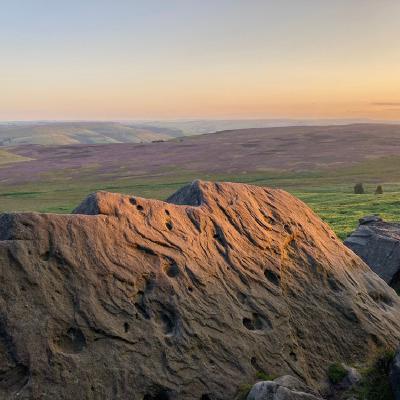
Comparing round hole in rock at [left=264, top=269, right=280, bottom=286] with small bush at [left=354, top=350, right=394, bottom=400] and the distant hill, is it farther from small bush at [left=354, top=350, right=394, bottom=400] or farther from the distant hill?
the distant hill

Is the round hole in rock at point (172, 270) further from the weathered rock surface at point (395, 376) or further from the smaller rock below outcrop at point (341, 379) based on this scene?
the weathered rock surface at point (395, 376)

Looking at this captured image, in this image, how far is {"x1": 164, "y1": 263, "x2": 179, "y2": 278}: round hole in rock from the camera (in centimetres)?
1758

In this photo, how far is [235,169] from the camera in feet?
350

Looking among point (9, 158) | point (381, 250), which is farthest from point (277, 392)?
point (9, 158)

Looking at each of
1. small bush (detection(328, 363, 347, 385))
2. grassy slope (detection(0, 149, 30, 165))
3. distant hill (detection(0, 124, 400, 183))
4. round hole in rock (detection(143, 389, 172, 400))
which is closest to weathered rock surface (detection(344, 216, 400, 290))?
small bush (detection(328, 363, 347, 385))

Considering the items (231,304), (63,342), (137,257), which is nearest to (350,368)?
(231,304)

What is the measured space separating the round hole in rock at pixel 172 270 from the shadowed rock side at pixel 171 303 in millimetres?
35

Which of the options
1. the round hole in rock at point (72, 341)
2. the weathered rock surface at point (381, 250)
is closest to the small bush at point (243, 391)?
the round hole in rock at point (72, 341)

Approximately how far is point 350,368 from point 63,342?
31.4ft

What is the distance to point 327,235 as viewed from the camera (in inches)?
928

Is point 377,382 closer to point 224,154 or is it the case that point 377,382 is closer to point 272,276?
point 272,276

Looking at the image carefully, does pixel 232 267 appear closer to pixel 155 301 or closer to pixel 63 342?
pixel 155 301

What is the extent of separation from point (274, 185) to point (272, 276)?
6801cm

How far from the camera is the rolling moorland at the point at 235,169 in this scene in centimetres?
7056
